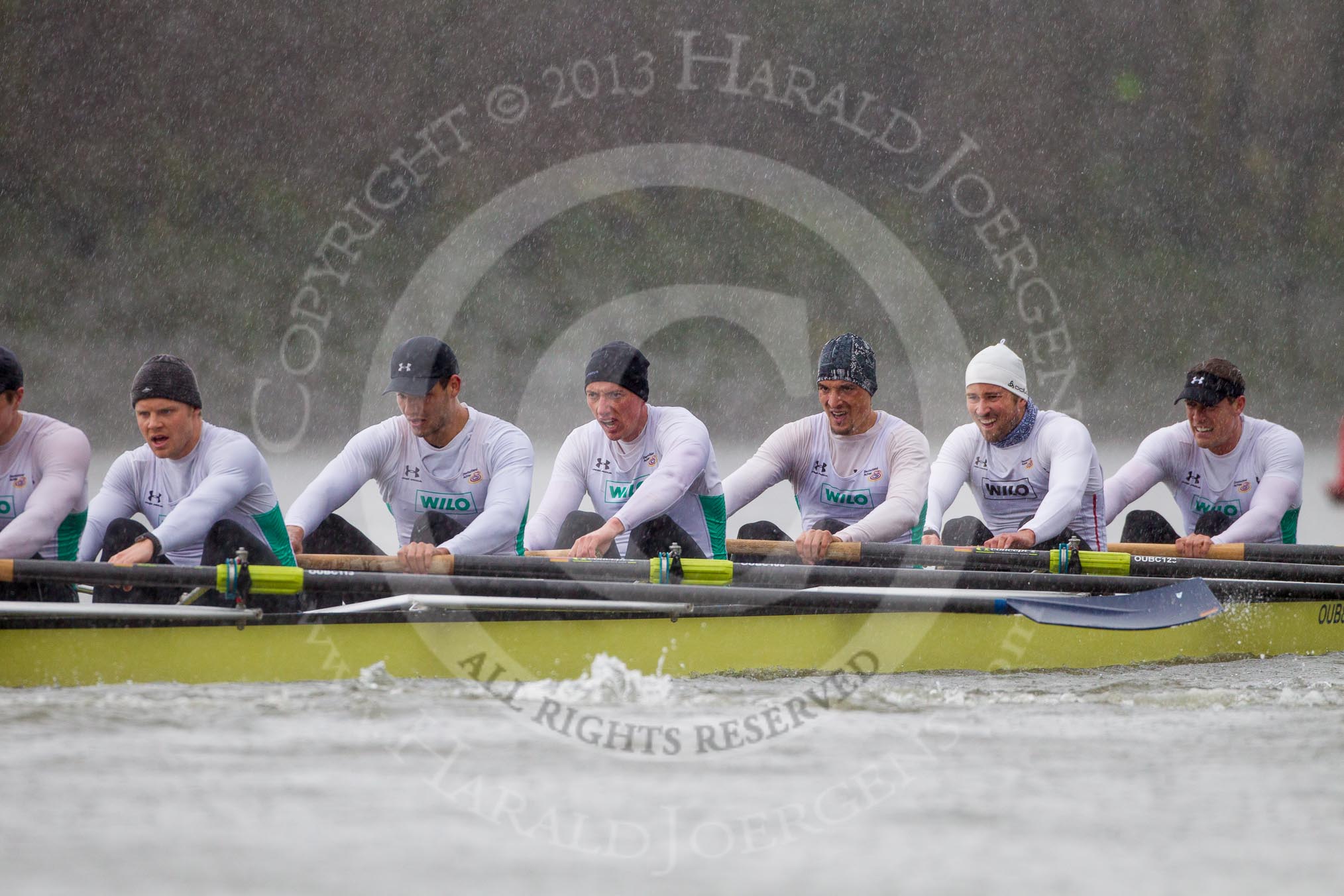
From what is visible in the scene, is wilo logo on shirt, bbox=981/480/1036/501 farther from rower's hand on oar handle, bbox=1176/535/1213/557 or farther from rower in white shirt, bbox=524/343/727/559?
rower in white shirt, bbox=524/343/727/559

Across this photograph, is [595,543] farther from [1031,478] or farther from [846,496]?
[1031,478]

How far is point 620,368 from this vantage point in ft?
23.9

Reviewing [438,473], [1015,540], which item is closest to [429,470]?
[438,473]

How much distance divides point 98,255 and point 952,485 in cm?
2995

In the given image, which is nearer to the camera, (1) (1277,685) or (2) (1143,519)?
(1) (1277,685)

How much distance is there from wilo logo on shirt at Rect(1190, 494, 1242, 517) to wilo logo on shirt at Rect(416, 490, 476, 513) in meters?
4.63

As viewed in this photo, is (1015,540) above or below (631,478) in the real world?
below

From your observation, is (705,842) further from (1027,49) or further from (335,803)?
(1027,49)

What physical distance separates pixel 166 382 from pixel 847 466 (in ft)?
11.6

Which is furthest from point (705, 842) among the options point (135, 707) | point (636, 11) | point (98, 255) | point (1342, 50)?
point (1342, 50)

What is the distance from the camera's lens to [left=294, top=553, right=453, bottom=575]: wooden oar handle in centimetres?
632

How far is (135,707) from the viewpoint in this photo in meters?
5.56

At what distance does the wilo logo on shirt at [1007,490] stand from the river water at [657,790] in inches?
75.2

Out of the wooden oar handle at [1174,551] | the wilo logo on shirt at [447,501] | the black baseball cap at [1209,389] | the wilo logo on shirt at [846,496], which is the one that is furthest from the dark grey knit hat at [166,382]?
the black baseball cap at [1209,389]
